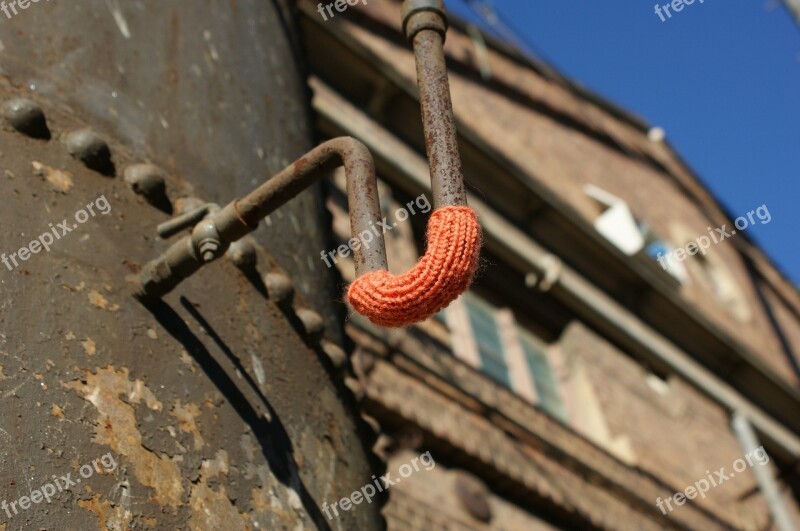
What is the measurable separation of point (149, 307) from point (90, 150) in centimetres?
35

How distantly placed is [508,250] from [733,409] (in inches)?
117

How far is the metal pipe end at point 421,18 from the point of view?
215 centimetres

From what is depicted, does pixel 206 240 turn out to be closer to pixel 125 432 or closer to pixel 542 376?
pixel 125 432

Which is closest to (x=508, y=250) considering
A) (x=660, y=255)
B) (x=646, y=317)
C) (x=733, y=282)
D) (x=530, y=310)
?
(x=530, y=310)

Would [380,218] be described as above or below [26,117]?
below

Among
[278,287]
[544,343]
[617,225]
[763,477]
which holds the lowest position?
[278,287]

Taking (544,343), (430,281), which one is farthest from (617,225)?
(430,281)

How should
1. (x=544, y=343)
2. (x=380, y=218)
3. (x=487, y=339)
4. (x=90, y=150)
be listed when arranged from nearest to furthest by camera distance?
(x=380, y=218) → (x=90, y=150) → (x=487, y=339) → (x=544, y=343)

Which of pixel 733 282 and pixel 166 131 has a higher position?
pixel 733 282

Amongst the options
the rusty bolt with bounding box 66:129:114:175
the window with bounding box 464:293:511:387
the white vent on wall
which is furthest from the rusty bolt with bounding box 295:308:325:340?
the white vent on wall

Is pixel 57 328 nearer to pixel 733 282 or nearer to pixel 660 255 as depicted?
pixel 660 255

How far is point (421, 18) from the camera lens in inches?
84.7

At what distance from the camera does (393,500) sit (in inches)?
219

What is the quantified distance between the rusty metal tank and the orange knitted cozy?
42 centimetres
